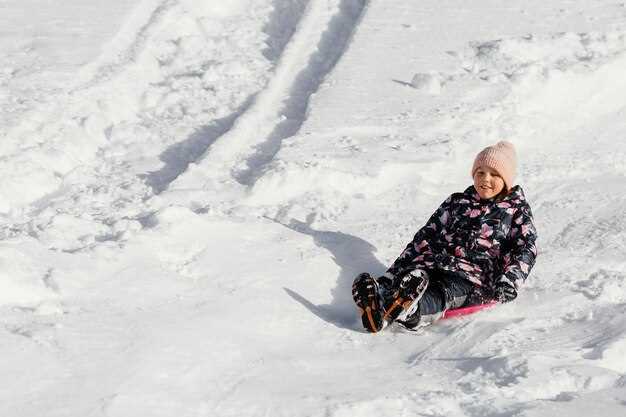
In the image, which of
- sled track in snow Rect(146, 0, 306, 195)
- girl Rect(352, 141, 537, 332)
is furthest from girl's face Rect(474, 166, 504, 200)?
sled track in snow Rect(146, 0, 306, 195)

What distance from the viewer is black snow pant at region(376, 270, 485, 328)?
189 inches

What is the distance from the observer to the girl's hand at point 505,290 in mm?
4879

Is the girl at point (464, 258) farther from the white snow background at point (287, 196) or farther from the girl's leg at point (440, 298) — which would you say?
the white snow background at point (287, 196)

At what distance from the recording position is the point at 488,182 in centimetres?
535

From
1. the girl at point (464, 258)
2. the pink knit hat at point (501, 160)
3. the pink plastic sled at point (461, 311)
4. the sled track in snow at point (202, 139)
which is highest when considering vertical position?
the pink knit hat at point (501, 160)

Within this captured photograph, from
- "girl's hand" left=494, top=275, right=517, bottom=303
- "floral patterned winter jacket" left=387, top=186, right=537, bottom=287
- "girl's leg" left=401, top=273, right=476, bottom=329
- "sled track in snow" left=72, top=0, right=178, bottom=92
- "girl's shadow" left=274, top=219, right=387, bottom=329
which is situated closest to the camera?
"girl's leg" left=401, top=273, right=476, bottom=329

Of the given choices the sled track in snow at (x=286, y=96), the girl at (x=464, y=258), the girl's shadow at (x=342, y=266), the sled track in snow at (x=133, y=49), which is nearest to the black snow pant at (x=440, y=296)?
the girl at (x=464, y=258)

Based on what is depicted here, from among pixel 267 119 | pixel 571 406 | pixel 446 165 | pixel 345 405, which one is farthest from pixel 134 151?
pixel 571 406

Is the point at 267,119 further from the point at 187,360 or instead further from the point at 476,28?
the point at 187,360

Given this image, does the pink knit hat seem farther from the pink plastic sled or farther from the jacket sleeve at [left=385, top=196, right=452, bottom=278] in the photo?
the pink plastic sled

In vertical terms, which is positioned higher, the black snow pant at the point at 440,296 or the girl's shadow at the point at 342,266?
the black snow pant at the point at 440,296

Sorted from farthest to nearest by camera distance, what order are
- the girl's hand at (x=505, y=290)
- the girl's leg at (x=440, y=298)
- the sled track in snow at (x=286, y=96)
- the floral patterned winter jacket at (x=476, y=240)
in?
1. the sled track in snow at (x=286, y=96)
2. the floral patterned winter jacket at (x=476, y=240)
3. the girl's hand at (x=505, y=290)
4. the girl's leg at (x=440, y=298)

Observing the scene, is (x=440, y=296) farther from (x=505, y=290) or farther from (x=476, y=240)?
(x=476, y=240)

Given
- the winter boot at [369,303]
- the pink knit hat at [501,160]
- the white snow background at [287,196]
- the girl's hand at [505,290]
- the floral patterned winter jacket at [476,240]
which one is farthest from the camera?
the pink knit hat at [501,160]
